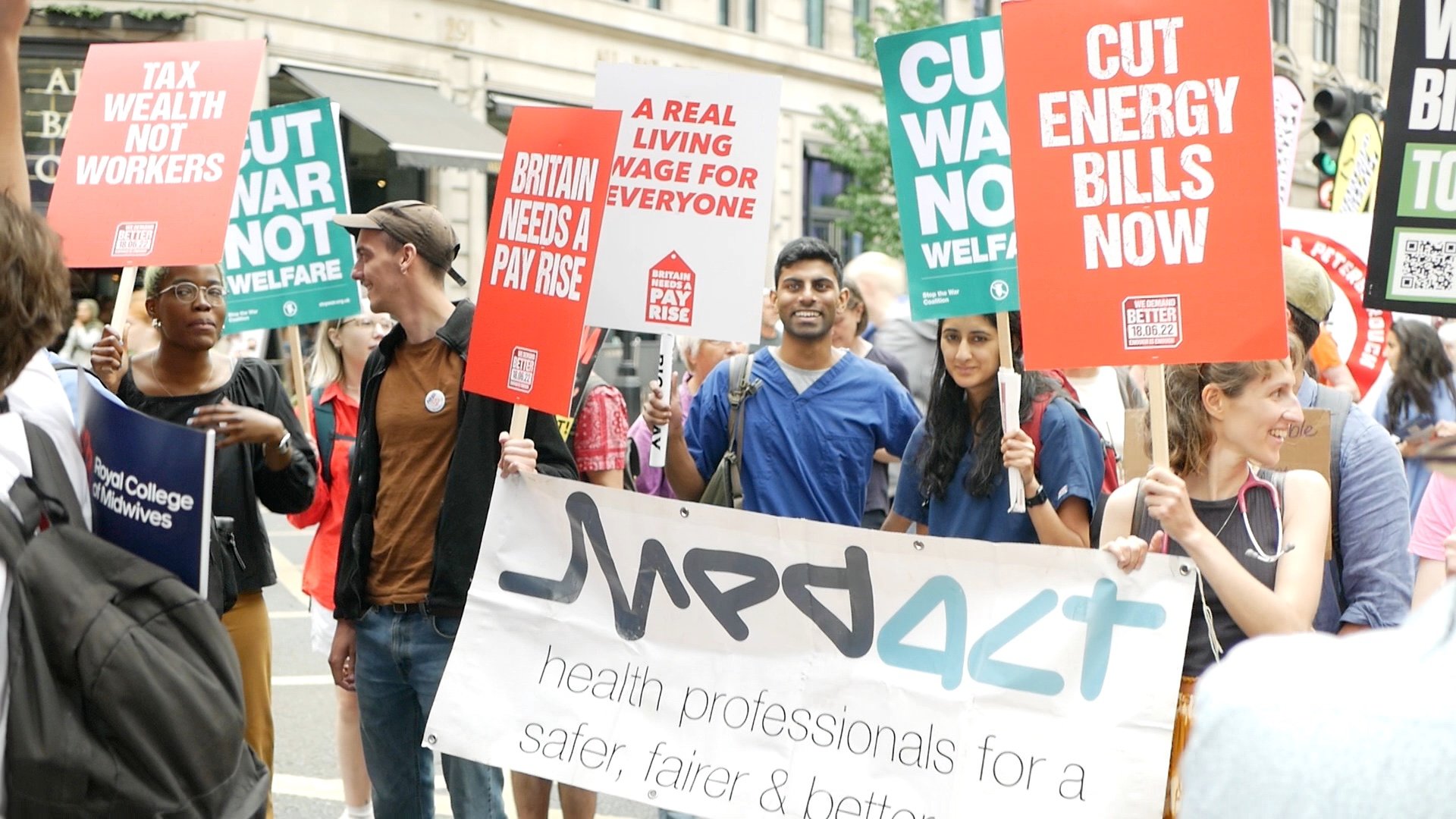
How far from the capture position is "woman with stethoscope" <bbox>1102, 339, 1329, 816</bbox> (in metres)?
3.24

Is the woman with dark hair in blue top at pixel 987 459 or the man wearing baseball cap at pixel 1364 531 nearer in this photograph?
the man wearing baseball cap at pixel 1364 531

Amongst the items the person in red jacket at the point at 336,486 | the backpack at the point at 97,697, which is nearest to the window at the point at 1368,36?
the person in red jacket at the point at 336,486

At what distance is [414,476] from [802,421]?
1.30m

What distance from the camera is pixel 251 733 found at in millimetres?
4648

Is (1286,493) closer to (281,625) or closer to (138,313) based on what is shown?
(281,625)

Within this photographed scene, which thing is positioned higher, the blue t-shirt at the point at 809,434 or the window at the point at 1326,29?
the window at the point at 1326,29

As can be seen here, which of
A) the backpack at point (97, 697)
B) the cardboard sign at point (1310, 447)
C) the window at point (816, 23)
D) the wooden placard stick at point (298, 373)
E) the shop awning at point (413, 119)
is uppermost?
the window at point (816, 23)

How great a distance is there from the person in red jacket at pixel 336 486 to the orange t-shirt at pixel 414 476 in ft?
3.99

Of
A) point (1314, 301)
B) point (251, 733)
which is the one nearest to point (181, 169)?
point (251, 733)

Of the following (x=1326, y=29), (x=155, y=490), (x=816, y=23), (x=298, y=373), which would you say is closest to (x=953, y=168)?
(x=155, y=490)

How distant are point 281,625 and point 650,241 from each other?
527 cm

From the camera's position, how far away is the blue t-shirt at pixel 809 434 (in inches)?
192

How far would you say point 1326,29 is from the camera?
20.8m

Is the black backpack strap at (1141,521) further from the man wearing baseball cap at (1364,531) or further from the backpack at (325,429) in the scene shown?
the backpack at (325,429)
